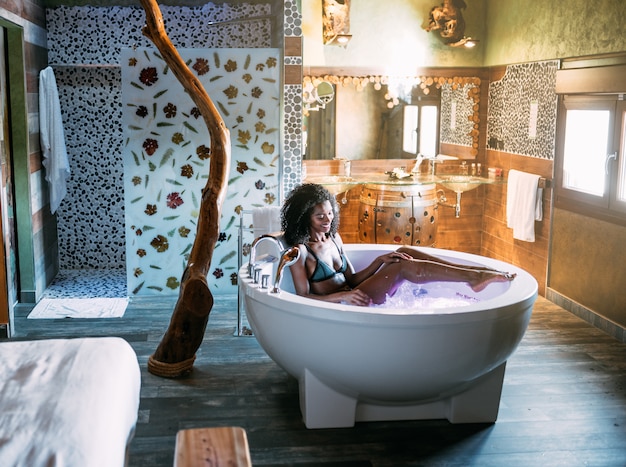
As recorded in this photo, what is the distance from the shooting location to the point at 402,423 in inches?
143

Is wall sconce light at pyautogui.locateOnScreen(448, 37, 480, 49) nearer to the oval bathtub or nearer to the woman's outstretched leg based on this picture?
the woman's outstretched leg

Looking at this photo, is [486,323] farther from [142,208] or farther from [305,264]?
[142,208]

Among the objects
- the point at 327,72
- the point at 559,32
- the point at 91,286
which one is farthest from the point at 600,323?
the point at 91,286

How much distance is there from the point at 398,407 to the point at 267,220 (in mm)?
1669

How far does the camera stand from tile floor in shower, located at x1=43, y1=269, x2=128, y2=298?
593cm

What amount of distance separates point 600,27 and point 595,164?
3.05ft

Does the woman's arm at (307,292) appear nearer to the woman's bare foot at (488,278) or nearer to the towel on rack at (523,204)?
the woman's bare foot at (488,278)

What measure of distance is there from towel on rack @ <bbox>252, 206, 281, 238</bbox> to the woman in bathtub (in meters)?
0.75

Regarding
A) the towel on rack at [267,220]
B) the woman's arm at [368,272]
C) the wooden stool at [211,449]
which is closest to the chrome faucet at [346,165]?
the towel on rack at [267,220]

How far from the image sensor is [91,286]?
243 inches

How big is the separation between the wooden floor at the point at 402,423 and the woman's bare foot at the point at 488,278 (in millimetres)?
614

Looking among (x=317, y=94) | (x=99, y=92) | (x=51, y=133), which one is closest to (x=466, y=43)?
(x=317, y=94)

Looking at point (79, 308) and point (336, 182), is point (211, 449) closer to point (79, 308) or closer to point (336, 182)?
point (79, 308)

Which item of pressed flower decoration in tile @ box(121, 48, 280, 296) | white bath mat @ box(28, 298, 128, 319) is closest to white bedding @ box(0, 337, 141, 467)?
white bath mat @ box(28, 298, 128, 319)
